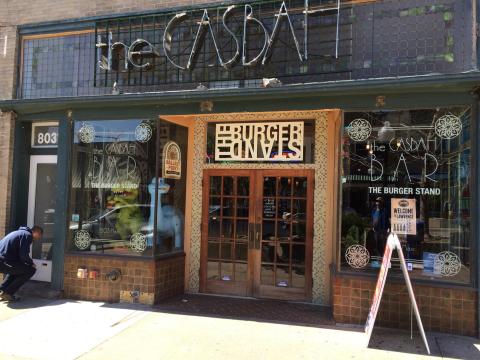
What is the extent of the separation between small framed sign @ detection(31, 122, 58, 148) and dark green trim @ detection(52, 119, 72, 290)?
29.8 inches

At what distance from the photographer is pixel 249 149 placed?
296 inches

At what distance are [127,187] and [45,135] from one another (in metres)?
2.29

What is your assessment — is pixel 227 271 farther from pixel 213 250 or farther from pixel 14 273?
pixel 14 273

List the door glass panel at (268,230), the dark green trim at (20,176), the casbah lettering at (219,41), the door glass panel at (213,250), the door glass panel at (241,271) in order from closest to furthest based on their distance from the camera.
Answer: the casbah lettering at (219,41), the door glass panel at (268,230), the door glass panel at (241,271), the door glass panel at (213,250), the dark green trim at (20,176)

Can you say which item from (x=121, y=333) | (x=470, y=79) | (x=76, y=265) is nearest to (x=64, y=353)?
(x=121, y=333)

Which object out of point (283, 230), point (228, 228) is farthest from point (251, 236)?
point (283, 230)

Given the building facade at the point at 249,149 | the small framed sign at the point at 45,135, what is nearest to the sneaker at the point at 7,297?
the building facade at the point at 249,149

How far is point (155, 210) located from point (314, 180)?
2663mm

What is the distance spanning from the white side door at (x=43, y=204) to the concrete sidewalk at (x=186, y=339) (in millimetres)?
1758

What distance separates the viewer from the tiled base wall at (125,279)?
708cm

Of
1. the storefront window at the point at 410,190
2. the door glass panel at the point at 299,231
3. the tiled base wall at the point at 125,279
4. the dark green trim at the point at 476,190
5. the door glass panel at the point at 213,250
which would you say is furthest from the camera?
the door glass panel at the point at 213,250

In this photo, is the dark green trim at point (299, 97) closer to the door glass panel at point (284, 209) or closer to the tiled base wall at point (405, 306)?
the door glass panel at point (284, 209)

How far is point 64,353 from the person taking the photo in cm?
524

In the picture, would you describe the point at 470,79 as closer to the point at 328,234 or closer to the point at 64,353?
the point at 328,234
